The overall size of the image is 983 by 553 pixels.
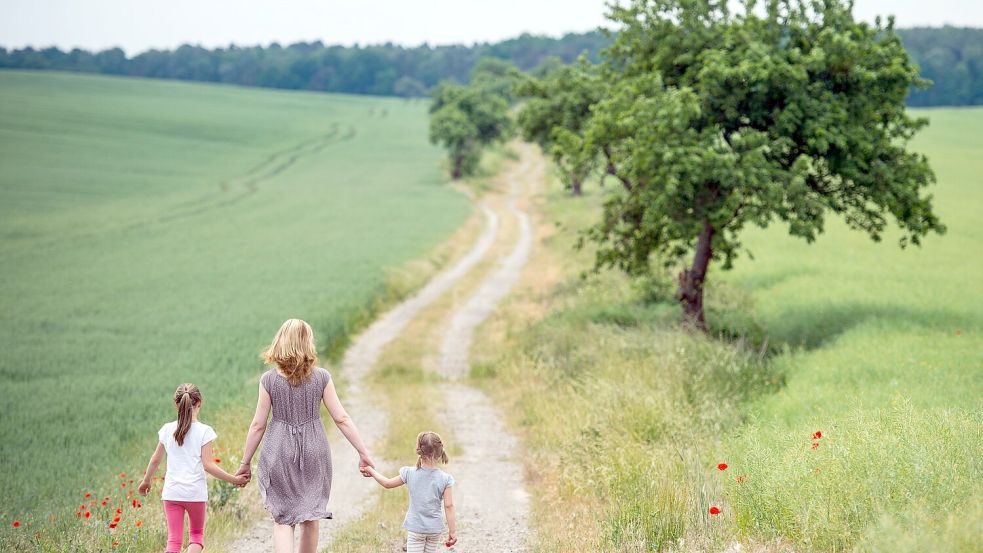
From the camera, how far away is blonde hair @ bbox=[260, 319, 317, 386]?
6.56 meters

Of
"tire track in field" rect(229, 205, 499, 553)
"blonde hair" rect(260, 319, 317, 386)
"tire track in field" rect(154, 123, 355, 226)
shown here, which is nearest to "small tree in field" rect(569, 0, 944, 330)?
A: "tire track in field" rect(229, 205, 499, 553)

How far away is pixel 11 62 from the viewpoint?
17362 centimetres

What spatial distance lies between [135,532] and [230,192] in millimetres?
55867

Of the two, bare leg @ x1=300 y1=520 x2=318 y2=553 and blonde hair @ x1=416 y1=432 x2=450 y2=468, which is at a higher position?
blonde hair @ x1=416 y1=432 x2=450 y2=468

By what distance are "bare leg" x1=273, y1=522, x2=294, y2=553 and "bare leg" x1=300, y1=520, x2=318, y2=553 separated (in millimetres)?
162

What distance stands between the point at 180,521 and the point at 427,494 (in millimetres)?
2330

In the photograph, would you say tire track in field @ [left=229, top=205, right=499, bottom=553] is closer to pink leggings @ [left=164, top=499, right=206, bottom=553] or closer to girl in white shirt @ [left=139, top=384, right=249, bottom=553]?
pink leggings @ [left=164, top=499, right=206, bottom=553]

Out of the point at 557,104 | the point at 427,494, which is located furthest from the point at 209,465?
the point at 557,104

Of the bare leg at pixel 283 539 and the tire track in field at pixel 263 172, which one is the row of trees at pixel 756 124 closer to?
the bare leg at pixel 283 539

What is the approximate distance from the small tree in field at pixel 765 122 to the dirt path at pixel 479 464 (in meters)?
5.57

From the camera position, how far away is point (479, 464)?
1265cm

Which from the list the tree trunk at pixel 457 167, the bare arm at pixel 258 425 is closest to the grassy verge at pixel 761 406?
the bare arm at pixel 258 425

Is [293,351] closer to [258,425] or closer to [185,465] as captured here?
[258,425]

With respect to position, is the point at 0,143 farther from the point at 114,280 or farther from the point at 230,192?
the point at 114,280
